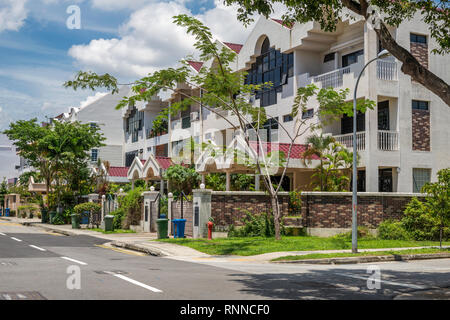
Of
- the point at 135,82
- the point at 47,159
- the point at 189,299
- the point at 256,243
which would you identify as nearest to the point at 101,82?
the point at 135,82

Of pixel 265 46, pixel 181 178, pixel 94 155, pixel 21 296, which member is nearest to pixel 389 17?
pixel 21 296

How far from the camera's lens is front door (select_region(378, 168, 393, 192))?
27.1m

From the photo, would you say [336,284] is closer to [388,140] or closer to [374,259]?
[374,259]

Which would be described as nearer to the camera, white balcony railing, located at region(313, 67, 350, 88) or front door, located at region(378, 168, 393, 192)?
front door, located at region(378, 168, 393, 192)

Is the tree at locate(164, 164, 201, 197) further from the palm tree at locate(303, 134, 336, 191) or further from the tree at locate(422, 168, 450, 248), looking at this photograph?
the tree at locate(422, 168, 450, 248)

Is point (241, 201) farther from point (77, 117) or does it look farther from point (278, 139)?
point (77, 117)

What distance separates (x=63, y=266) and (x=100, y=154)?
4567 centimetres

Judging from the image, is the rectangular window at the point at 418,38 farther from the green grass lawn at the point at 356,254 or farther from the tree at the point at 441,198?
the green grass lawn at the point at 356,254

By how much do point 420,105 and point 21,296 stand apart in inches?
914

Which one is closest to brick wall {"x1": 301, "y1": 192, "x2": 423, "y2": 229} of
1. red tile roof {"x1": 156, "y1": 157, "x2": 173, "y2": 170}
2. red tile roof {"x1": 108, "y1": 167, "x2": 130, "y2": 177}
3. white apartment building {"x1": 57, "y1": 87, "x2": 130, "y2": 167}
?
red tile roof {"x1": 156, "y1": 157, "x2": 173, "y2": 170}

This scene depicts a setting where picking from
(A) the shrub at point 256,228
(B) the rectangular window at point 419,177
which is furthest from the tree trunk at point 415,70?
(B) the rectangular window at point 419,177

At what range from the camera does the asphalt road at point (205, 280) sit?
944 centimetres

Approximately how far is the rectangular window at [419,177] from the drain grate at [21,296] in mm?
21821

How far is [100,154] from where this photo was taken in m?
58.1
